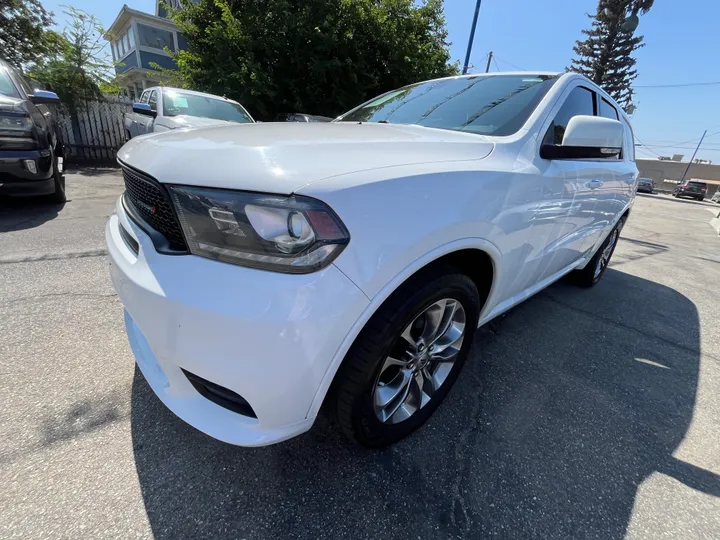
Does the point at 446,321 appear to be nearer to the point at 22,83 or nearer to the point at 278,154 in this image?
the point at 278,154

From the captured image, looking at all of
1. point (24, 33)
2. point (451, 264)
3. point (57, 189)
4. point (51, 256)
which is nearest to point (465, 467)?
point (451, 264)

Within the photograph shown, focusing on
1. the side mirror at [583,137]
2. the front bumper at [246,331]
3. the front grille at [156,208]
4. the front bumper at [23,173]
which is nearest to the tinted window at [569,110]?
the side mirror at [583,137]

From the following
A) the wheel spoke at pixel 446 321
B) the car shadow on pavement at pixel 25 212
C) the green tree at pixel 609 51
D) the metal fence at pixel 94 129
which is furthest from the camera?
the green tree at pixel 609 51

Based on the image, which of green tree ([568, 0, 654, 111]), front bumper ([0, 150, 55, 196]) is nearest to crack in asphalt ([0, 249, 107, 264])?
front bumper ([0, 150, 55, 196])

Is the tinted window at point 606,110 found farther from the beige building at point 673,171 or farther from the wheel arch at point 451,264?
the beige building at point 673,171

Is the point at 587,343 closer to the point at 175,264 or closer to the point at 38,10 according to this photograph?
the point at 175,264

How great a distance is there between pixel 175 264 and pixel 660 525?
206 cm

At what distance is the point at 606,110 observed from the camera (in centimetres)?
318

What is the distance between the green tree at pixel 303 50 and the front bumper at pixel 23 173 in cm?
652

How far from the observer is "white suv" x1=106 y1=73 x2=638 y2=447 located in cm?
109

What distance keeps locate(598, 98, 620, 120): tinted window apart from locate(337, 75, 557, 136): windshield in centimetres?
105

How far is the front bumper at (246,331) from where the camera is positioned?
106 centimetres

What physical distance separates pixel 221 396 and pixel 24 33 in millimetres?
15412

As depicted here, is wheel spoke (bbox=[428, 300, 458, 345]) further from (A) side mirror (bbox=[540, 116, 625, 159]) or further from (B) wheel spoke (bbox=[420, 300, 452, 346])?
(A) side mirror (bbox=[540, 116, 625, 159])
